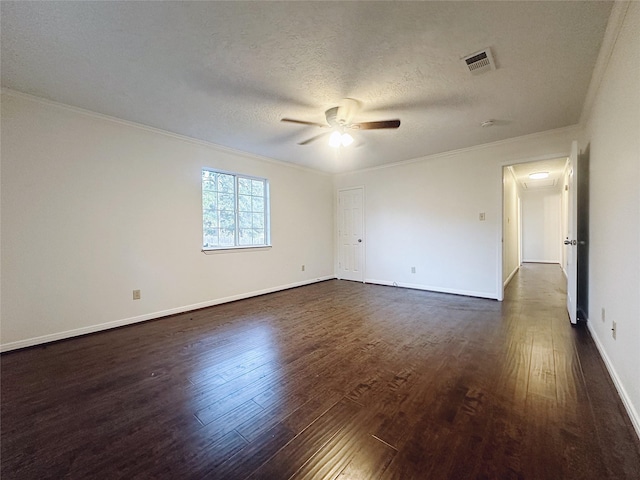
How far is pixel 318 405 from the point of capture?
1704 mm

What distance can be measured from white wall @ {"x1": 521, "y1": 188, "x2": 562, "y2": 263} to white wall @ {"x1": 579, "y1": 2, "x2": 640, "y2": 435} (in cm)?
794

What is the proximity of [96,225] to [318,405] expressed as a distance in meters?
3.11

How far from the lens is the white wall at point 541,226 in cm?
879

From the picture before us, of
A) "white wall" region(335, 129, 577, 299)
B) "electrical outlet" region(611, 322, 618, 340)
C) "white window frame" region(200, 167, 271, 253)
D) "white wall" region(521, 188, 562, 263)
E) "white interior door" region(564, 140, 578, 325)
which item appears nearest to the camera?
"electrical outlet" region(611, 322, 618, 340)

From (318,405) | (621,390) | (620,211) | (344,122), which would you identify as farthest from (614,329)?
(344,122)

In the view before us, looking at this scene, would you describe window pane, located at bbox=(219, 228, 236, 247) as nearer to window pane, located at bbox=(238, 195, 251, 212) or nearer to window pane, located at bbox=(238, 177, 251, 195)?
window pane, located at bbox=(238, 195, 251, 212)

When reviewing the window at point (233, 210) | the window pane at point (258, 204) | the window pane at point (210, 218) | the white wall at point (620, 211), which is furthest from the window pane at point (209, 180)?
the white wall at point (620, 211)

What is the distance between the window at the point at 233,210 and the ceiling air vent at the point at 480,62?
349 centimetres

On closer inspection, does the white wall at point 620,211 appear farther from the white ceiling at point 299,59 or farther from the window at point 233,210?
the window at point 233,210

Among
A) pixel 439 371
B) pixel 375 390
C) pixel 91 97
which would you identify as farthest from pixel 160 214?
pixel 439 371

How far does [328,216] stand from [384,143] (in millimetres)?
2432

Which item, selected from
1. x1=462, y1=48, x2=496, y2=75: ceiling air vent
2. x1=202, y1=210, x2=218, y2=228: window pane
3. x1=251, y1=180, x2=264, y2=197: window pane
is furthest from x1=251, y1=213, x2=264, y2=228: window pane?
x1=462, y1=48, x2=496, y2=75: ceiling air vent

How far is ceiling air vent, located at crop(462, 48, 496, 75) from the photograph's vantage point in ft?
6.74

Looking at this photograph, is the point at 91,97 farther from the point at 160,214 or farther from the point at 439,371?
the point at 439,371
